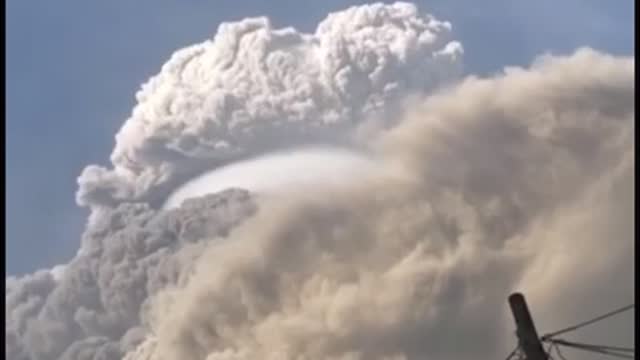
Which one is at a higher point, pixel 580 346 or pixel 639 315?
pixel 580 346

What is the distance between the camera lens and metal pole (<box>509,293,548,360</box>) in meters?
15.0

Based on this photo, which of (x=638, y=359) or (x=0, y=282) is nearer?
(x=0, y=282)

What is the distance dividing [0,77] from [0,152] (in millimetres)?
756

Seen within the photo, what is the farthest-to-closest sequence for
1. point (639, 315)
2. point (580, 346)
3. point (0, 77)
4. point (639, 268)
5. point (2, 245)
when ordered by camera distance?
point (580, 346), point (639, 268), point (639, 315), point (2, 245), point (0, 77)

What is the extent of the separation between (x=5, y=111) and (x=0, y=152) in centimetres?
47

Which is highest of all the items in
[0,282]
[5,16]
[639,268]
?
[5,16]

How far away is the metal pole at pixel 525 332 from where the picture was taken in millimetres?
15008

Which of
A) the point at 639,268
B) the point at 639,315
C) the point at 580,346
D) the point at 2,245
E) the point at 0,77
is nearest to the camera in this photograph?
the point at 0,77

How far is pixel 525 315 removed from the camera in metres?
15.1

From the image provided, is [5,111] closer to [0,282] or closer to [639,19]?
[0,282]

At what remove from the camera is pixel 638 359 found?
355 inches

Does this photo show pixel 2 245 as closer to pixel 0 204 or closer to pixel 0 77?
pixel 0 204

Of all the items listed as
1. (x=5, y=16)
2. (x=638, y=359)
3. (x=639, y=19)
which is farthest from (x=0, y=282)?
(x=639, y=19)

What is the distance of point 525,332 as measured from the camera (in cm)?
1505
